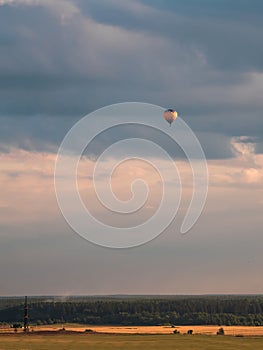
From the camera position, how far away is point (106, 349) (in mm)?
102688

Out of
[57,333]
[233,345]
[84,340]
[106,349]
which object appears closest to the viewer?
[106,349]

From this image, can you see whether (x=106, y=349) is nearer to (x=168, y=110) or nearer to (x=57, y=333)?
(x=168, y=110)

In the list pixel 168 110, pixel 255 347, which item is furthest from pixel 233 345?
pixel 168 110

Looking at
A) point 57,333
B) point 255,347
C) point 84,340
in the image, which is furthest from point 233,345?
point 57,333

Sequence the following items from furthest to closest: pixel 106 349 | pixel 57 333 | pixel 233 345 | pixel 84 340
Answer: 1. pixel 57 333
2. pixel 84 340
3. pixel 233 345
4. pixel 106 349

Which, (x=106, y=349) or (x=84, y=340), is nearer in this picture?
(x=106, y=349)

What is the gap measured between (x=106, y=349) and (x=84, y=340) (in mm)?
21808

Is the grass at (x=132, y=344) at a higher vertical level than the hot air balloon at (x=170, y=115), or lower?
lower

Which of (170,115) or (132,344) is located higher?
(170,115)

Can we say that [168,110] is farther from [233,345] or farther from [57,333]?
[57,333]

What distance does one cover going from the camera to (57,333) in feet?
476

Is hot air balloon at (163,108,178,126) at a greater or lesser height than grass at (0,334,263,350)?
greater

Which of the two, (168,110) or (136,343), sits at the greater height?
(168,110)

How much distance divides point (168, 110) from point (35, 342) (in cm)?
3648
